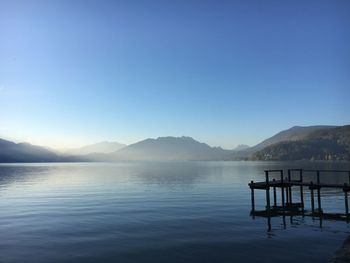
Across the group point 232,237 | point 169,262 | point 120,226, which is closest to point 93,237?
point 120,226

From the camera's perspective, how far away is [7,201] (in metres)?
60.1

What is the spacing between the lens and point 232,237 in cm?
3133

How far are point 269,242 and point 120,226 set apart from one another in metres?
14.5

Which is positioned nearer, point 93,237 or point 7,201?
point 93,237

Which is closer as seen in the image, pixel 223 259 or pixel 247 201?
pixel 223 259

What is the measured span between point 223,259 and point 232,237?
6660 millimetres

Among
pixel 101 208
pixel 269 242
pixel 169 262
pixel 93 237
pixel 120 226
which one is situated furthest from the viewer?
pixel 101 208

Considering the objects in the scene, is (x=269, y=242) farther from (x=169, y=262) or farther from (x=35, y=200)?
(x=35, y=200)

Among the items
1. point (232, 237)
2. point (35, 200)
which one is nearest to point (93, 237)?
point (232, 237)

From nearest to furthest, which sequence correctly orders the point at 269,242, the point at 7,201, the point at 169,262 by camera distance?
the point at 169,262, the point at 269,242, the point at 7,201

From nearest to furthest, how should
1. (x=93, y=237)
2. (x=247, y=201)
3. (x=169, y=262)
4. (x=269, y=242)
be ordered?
(x=169, y=262) < (x=269, y=242) < (x=93, y=237) < (x=247, y=201)

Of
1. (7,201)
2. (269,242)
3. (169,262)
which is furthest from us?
(7,201)

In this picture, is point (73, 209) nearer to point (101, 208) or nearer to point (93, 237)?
point (101, 208)

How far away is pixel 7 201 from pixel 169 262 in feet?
147
